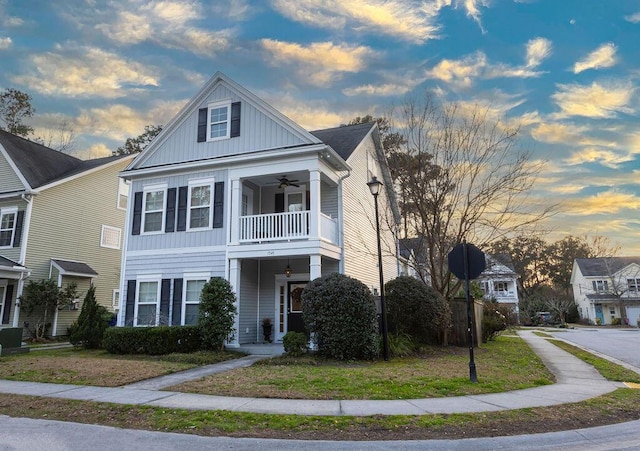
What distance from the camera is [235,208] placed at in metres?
15.3

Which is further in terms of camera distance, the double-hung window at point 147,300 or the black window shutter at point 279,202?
the black window shutter at point 279,202

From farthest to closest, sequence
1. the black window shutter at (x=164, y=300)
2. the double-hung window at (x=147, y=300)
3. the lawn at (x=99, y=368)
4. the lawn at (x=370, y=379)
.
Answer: the double-hung window at (x=147, y=300), the black window shutter at (x=164, y=300), the lawn at (x=99, y=368), the lawn at (x=370, y=379)

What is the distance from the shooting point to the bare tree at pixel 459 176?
15.6m

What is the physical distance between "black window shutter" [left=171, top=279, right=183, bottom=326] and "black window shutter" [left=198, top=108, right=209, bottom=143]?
5.51 m

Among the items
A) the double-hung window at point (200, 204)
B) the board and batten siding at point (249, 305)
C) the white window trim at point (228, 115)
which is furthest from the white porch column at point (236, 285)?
the white window trim at point (228, 115)

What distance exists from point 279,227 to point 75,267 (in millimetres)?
12696

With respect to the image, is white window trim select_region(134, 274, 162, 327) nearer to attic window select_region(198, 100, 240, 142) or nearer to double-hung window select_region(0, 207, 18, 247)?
attic window select_region(198, 100, 240, 142)

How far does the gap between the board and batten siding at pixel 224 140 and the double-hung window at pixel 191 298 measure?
4.65 metres

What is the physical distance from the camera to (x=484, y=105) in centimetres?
1581

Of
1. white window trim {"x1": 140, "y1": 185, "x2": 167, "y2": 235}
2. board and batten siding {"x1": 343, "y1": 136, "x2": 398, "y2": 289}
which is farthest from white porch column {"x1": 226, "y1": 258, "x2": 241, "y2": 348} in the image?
board and batten siding {"x1": 343, "y1": 136, "x2": 398, "y2": 289}

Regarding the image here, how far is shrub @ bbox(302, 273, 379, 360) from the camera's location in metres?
11.5

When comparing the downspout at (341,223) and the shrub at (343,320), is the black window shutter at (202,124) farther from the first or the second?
the shrub at (343,320)

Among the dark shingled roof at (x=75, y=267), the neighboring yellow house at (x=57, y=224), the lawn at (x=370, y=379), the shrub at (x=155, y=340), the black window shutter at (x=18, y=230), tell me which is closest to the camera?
the lawn at (x=370, y=379)

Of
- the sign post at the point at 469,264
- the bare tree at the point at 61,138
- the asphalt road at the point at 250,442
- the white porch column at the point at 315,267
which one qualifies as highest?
→ the bare tree at the point at 61,138
